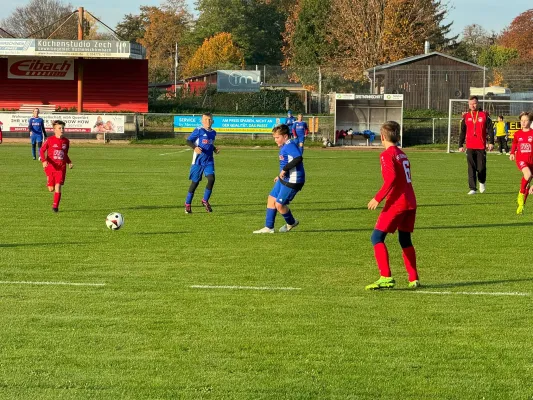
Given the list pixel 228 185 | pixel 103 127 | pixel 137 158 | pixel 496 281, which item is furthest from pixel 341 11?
pixel 496 281

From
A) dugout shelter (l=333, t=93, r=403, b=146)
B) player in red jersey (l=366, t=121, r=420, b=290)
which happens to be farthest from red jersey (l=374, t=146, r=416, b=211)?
dugout shelter (l=333, t=93, r=403, b=146)

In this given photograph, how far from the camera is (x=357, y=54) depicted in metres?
70.6

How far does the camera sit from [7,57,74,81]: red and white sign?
53.8 meters

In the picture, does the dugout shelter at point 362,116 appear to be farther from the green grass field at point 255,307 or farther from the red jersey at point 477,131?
the green grass field at point 255,307

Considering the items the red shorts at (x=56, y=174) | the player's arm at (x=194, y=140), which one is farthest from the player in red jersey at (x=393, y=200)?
the red shorts at (x=56, y=174)

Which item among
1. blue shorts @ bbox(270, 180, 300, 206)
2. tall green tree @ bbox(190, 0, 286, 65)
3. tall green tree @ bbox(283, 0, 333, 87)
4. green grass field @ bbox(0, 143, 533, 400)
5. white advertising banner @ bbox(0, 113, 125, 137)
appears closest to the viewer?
green grass field @ bbox(0, 143, 533, 400)

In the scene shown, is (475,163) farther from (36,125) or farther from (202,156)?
(36,125)

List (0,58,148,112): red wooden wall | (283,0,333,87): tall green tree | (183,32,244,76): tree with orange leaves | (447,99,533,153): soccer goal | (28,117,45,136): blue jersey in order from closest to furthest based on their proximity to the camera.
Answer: (28,117,45,136): blue jersey
(447,99,533,153): soccer goal
(0,58,148,112): red wooden wall
(283,0,333,87): tall green tree
(183,32,244,76): tree with orange leaves

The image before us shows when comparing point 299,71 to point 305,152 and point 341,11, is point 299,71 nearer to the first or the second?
point 341,11

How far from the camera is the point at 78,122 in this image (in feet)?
149

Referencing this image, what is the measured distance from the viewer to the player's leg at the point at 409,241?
29.4 feet

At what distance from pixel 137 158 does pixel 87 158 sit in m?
1.91

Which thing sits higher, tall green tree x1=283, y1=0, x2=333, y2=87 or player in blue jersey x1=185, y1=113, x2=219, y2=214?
tall green tree x1=283, y1=0, x2=333, y2=87

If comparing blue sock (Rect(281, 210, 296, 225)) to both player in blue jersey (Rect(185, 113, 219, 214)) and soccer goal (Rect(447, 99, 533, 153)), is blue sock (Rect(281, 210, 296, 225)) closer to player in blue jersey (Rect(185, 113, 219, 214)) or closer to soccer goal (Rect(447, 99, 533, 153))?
player in blue jersey (Rect(185, 113, 219, 214))
